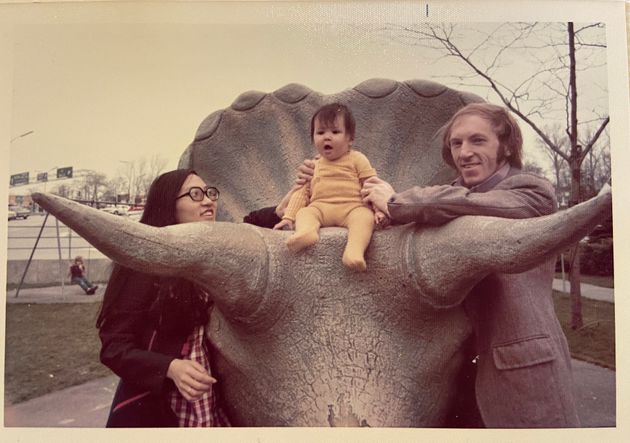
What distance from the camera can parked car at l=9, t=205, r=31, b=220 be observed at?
225 centimetres

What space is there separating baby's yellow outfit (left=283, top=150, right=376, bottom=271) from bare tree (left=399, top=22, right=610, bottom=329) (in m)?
0.54

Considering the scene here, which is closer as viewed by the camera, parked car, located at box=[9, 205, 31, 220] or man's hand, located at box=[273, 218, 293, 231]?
man's hand, located at box=[273, 218, 293, 231]

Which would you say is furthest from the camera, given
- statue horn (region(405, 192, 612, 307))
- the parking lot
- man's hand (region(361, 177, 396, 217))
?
the parking lot

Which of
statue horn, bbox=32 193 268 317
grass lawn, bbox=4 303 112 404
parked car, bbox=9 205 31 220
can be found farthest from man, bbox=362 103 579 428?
parked car, bbox=9 205 31 220

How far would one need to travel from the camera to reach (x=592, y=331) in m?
2.14

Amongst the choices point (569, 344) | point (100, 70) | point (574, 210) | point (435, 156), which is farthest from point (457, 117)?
point (100, 70)

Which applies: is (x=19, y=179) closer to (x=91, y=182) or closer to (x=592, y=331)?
(x=91, y=182)

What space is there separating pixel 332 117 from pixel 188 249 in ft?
2.09

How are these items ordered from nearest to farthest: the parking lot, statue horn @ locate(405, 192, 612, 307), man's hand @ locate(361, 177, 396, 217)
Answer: statue horn @ locate(405, 192, 612, 307), man's hand @ locate(361, 177, 396, 217), the parking lot

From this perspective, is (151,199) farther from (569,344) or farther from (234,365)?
(569,344)

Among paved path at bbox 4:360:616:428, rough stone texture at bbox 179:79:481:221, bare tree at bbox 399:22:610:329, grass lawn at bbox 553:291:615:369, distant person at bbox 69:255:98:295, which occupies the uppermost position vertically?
bare tree at bbox 399:22:610:329

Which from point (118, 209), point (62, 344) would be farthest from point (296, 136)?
point (62, 344)

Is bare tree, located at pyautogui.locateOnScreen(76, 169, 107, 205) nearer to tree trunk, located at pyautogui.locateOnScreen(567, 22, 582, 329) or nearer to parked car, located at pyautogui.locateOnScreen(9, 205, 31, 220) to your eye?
parked car, located at pyautogui.locateOnScreen(9, 205, 31, 220)

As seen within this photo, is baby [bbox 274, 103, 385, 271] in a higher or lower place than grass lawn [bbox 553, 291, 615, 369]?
higher
